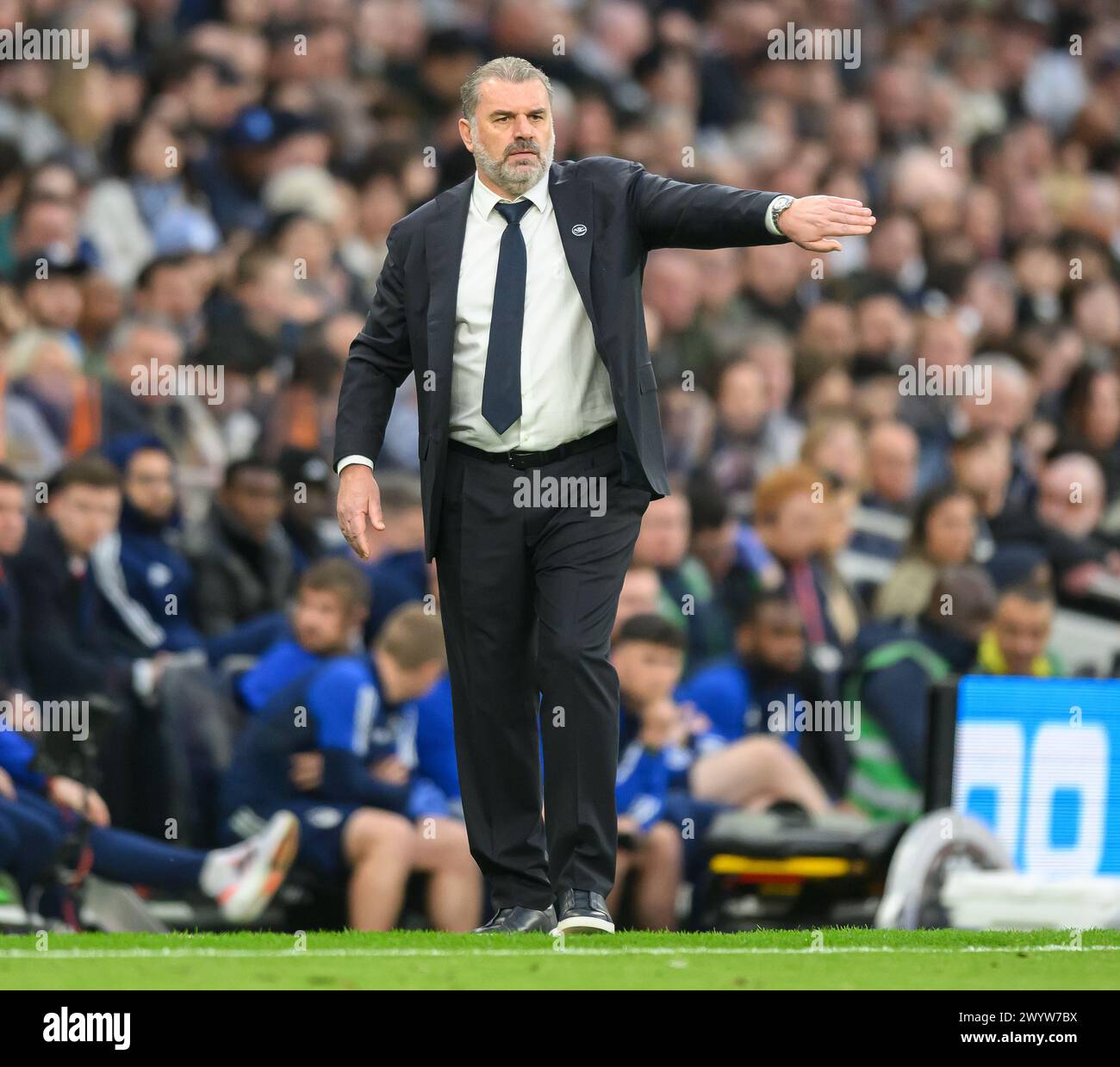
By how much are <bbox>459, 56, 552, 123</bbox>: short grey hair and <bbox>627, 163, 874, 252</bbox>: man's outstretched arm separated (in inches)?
13.2

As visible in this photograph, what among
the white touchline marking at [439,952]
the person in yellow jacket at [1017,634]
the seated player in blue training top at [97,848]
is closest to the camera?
the white touchline marking at [439,952]

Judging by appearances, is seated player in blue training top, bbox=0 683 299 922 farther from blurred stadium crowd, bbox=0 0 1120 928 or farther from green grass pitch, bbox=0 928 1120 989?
green grass pitch, bbox=0 928 1120 989

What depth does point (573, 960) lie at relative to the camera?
4520 millimetres

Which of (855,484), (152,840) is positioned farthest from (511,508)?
(855,484)

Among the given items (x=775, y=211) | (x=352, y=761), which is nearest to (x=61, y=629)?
(x=352, y=761)

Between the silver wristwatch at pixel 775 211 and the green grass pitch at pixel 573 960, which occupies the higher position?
the silver wristwatch at pixel 775 211

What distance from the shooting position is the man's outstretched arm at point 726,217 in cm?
497

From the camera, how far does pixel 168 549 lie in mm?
8422

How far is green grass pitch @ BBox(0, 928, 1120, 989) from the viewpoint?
4.18m

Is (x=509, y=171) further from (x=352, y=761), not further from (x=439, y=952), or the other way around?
(x=352, y=761)

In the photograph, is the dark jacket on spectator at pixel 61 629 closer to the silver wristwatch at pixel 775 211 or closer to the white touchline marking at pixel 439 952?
the white touchline marking at pixel 439 952

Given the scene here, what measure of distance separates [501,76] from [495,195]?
0.30 m

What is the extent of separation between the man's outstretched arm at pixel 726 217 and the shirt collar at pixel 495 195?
0.68 feet

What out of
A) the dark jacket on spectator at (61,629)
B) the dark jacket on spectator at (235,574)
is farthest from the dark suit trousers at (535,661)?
the dark jacket on spectator at (235,574)
